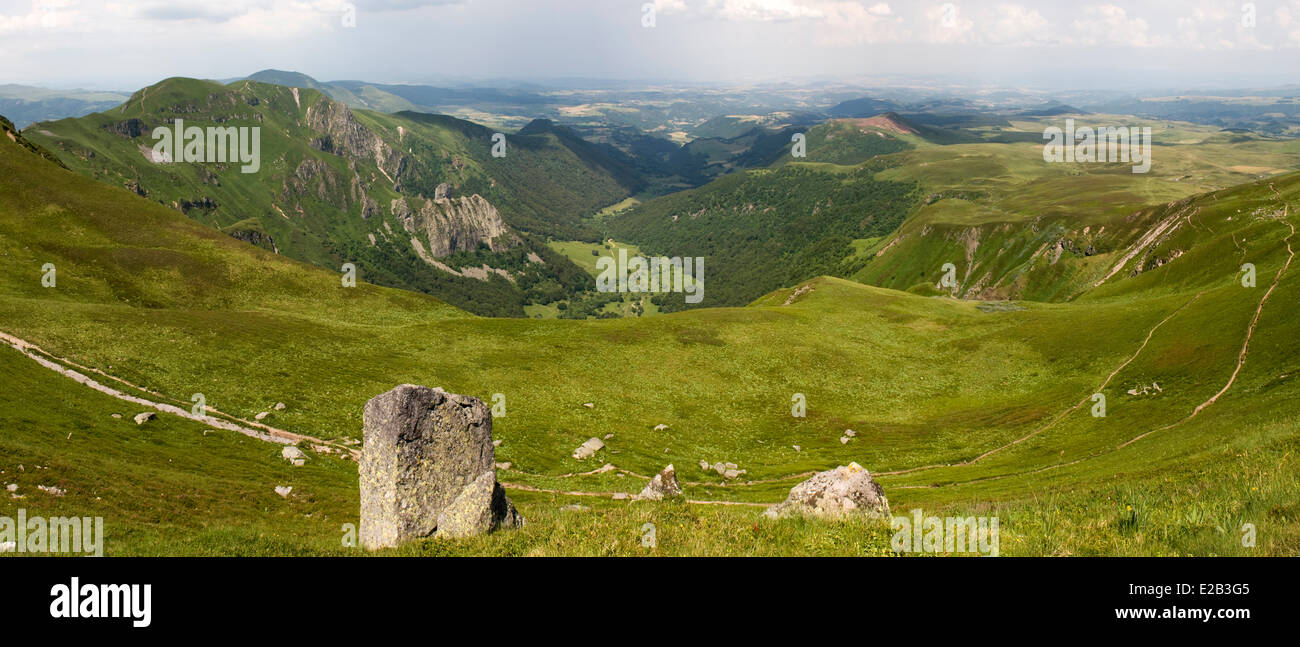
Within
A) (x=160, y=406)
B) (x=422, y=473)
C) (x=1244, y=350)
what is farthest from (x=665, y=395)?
(x=1244, y=350)

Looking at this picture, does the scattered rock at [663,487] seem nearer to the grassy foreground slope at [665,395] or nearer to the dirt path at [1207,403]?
the grassy foreground slope at [665,395]

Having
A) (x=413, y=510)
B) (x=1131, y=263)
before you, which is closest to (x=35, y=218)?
(x=413, y=510)

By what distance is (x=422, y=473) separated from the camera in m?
21.4

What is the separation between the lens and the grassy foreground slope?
17.6 meters

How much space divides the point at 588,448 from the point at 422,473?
29.5 meters

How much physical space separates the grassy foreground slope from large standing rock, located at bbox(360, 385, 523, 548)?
1.75 m

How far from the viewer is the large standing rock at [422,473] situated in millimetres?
19828

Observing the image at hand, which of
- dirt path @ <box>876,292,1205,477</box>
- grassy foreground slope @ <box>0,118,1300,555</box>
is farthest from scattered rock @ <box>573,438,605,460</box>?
dirt path @ <box>876,292,1205,477</box>

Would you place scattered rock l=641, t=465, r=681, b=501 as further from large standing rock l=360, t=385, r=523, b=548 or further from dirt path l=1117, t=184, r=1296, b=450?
dirt path l=1117, t=184, r=1296, b=450

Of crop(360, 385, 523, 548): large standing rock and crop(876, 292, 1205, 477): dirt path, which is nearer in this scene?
crop(360, 385, 523, 548): large standing rock
